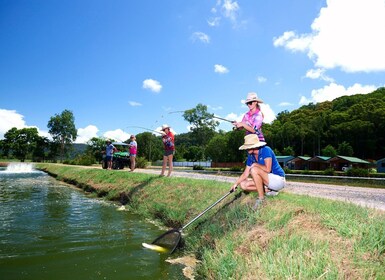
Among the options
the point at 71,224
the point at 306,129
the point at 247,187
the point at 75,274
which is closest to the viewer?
the point at 75,274

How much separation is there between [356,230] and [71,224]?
6.94 meters

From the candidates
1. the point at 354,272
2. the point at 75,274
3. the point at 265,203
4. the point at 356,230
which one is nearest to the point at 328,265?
the point at 354,272

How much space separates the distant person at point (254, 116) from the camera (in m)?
6.32

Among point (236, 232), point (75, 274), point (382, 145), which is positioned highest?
point (382, 145)

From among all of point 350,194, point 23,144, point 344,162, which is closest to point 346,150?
point 344,162

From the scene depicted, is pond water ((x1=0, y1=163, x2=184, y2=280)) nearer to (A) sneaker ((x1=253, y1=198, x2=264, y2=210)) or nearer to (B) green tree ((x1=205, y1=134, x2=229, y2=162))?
(A) sneaker ((x1=253, y1=198, x2=264, y2=210))

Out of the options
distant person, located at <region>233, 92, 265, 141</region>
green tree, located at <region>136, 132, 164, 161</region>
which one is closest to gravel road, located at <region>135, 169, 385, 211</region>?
distant person, located at <region>233, 92, 265, 141</region>

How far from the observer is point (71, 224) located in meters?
8.24

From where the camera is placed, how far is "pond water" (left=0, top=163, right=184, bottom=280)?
4.97 meters

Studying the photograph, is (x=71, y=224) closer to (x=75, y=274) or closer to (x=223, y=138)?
(x=75, y=274)

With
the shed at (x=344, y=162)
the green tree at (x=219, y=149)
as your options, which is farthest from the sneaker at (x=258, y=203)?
the green tree at (x=219, y=149)

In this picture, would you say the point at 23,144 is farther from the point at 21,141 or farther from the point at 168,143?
the point at 168,143

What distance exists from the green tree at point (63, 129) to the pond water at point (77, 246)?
78069mm

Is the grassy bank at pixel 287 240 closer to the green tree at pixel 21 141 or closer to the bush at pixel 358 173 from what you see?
the bush at pixel 358 173
